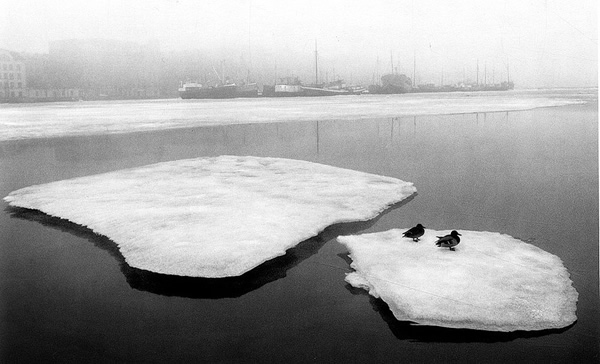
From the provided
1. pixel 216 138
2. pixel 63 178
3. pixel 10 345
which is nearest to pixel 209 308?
pixel 10 345

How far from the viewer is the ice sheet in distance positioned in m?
4.10

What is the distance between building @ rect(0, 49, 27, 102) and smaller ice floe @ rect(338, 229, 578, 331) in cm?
1144

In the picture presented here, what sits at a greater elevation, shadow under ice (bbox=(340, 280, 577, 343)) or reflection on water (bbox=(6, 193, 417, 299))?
reflection on water (bbox=(6, 193, 417, 299))

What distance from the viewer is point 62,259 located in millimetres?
4176

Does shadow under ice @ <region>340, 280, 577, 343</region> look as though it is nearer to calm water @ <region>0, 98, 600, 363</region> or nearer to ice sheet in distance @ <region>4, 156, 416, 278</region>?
calm water @ <region>0, 98, 600, 363</region>

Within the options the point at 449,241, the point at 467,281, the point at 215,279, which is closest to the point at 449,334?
the point at 467,281

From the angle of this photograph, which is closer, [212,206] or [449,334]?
[449,334]

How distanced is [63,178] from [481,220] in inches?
259

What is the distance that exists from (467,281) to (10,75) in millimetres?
18774

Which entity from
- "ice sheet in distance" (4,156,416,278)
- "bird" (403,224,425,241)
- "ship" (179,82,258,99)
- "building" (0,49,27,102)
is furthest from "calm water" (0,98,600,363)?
"ship" (179,82,258,99)

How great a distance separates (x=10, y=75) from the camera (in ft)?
57.1

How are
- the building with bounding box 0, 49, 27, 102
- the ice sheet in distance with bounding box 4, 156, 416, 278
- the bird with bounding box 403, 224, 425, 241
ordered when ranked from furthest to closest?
the building with bounding box 0, 49, 27, 102, the bird with bounding box 403, 224, 425, 241, the ice sheet in distance with bounding box 4, 156, 416, 278

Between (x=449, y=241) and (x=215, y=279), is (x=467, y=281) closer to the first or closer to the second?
(x=449, y=241)

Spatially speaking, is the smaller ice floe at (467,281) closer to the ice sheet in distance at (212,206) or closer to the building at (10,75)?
the ice sheet in distance at (212,206)
